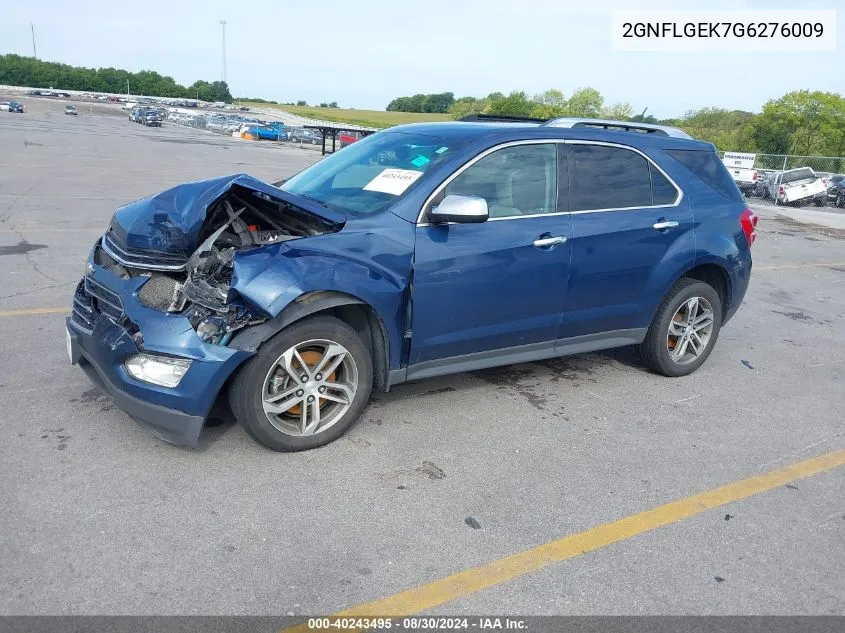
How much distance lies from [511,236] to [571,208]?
58cm

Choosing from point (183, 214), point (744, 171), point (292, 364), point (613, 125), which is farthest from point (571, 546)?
point (744, 171)

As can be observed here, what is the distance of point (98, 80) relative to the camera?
492 ft

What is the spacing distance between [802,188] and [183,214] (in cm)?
2657

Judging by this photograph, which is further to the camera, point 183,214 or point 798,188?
point 798,188

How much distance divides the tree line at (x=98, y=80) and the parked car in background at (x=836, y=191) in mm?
149396

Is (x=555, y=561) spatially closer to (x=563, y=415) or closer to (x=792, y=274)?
(x=563, y=415)

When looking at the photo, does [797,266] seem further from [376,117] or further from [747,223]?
[376,117]

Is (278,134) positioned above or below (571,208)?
below

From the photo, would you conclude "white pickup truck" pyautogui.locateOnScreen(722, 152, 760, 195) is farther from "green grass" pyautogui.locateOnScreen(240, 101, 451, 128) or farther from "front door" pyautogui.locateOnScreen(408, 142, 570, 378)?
"green grass" pyautogui.locateOnScreen(240, 101, 451, 128)

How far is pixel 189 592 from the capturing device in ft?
8.77

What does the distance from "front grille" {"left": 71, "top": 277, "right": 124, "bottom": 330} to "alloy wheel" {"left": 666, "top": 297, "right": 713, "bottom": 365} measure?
12.5 ft

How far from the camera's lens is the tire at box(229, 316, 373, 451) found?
11.6ft

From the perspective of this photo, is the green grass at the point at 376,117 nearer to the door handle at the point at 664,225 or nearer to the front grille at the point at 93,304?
the door handle at the point at 664,225

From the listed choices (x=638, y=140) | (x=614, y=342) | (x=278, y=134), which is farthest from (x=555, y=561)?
(x=278, y=134)
